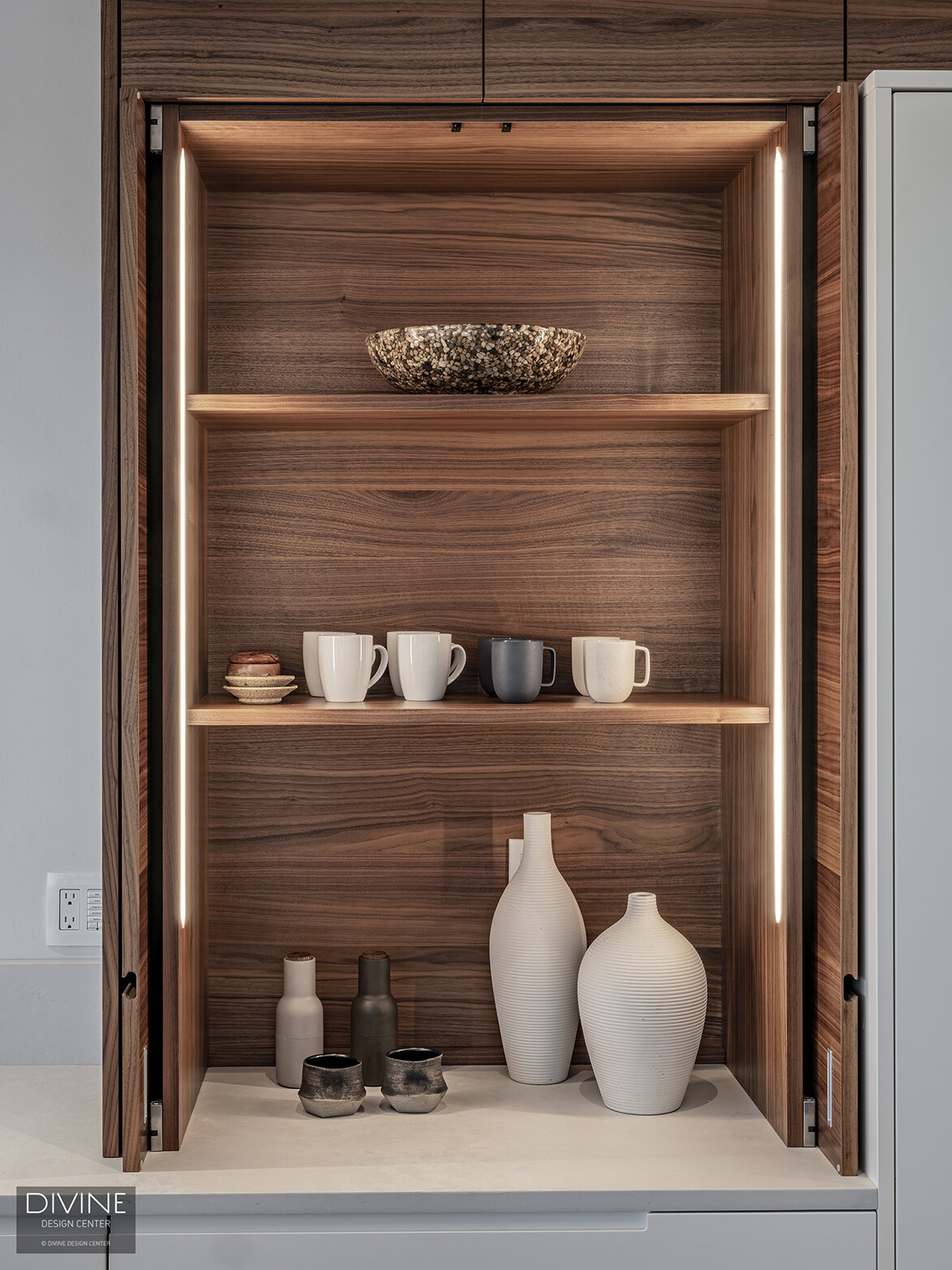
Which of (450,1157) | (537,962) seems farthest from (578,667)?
(450,1157)

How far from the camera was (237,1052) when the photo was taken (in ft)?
5.47

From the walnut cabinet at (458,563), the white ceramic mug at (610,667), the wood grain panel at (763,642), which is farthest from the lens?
the walnut cabinet at (458,563)

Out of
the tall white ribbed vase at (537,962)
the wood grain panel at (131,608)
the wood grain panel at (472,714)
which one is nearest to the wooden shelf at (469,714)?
the wood grain panel at (472,714)

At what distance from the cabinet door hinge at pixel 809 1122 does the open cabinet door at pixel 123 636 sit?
0.79m

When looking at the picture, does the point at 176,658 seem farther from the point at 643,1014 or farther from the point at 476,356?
the point at 643,1014

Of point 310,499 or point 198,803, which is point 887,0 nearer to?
point 310,499

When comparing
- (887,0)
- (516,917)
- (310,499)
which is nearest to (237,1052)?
(516,917)

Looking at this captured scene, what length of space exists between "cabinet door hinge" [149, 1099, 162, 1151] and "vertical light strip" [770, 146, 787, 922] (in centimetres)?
79

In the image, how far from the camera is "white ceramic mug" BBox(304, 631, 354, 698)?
1.54 meters

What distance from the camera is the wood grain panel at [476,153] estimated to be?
1358mm

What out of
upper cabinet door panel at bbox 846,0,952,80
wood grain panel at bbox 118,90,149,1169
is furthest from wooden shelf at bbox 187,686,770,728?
upper cabinet door panel at bbox 846,0,952,80

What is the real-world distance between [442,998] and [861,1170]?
2.08 feet

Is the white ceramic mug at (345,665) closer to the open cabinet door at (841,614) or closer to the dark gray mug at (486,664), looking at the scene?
the dark gray mug at (486,664)

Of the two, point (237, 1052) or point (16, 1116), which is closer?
point (16, 1116)
